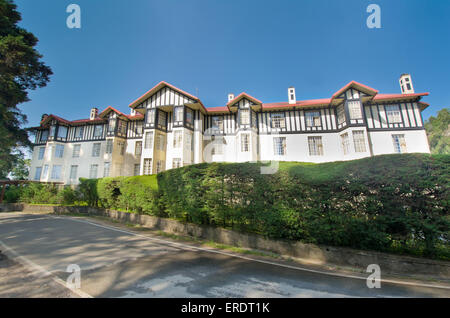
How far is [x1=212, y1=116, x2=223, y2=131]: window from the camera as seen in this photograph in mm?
22578

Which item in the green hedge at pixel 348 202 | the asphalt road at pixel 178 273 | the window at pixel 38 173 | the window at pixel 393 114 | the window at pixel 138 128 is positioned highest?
the window at pixel 138 128

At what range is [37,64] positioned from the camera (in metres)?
14.3

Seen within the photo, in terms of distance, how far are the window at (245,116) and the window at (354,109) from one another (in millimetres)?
10425

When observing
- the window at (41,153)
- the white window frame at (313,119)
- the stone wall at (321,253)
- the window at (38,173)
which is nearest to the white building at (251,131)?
the white window frame at (313,119)

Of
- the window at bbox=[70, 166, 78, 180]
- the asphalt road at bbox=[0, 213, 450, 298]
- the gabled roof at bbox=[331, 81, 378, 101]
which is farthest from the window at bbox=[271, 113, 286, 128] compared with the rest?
the window at bbox=[70, 166, 78, 180]

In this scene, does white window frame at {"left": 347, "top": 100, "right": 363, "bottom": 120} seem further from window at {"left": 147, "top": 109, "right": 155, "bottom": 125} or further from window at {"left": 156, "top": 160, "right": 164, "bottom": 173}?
window at {"left": 147, "top": 109, "right": 155, "bottom": 125}

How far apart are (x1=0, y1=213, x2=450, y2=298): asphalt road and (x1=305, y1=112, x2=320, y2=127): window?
1875 cm

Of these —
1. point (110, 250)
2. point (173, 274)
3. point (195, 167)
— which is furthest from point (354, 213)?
point (110, 250)

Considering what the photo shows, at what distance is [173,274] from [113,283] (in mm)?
1230

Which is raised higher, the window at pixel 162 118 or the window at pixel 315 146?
the window at pixel 162 118

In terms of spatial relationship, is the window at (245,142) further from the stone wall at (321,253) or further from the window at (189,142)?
the stone wall at (321,253)

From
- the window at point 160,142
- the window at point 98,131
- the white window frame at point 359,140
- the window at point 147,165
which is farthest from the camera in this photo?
the window at point 98,131

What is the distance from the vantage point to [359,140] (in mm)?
17984

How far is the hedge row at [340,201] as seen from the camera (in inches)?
178
